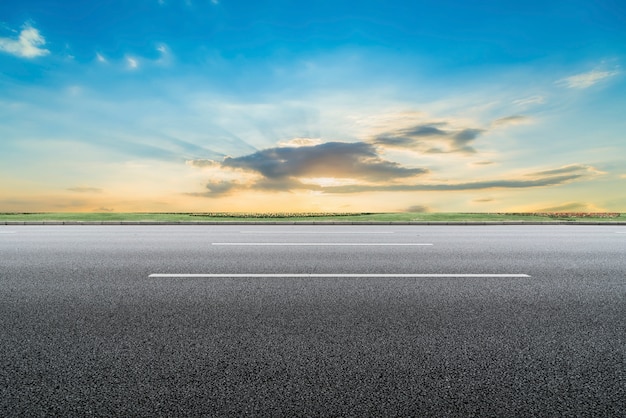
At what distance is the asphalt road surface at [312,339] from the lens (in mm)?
2826

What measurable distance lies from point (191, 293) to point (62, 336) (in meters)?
1.77

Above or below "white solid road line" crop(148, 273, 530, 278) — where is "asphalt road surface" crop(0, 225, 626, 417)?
below

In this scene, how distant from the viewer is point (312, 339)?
3908mm

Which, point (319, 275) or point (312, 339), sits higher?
point (319, 275)

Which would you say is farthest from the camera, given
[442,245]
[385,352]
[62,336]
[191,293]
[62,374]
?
[442,245]

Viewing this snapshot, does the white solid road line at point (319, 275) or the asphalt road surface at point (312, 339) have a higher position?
the white solid road line at point (319, 275)

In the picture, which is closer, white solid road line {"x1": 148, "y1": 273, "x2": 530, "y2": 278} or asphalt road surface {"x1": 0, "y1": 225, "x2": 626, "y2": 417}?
asphalt road surface {"x1": 0, "y1": 225, "x2": 626, "y2": 417}

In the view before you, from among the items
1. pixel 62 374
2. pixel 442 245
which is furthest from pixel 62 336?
pixel 442 245

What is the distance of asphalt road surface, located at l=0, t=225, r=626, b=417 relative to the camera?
2.83m

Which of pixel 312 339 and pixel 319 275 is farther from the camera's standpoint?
pixel 319 275

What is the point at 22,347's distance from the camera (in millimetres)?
3783

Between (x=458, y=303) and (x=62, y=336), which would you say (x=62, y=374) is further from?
(x=458, y=303)

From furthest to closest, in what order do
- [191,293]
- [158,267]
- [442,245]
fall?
[442,245], [158,267], [191,293]

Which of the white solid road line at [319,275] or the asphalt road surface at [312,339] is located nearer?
the asphalt road surface at [312,339]
